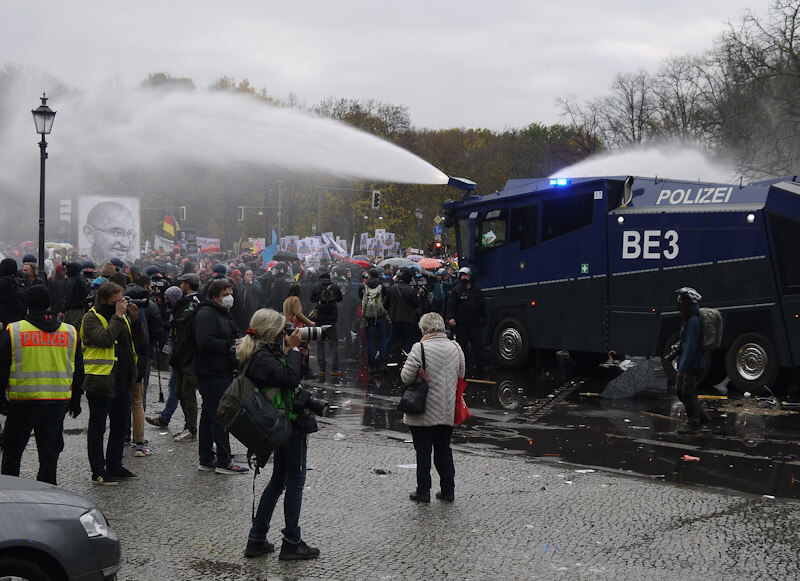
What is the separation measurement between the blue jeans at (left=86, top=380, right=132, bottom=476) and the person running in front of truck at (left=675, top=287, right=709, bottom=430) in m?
6.42

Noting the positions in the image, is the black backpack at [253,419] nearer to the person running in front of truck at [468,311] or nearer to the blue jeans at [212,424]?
the blue jeans at [212,424]

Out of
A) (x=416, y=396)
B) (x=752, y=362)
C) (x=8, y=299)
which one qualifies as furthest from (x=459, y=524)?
(x=752, y=362)

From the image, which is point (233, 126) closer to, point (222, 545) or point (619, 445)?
point (619, 445)

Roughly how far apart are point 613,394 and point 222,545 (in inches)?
350

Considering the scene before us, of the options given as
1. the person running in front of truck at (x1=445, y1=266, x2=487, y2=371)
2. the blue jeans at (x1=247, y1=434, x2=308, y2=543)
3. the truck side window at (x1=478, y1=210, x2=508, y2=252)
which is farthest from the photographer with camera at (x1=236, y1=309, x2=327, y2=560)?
the truck side window at (x1=478, y1=210, x2=508, y2=252)

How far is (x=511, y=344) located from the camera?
679 inches

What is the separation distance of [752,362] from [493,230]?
211 inches

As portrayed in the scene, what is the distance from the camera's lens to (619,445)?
10.8 m

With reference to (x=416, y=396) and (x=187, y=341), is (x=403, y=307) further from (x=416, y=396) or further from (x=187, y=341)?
(x=416, y=396)

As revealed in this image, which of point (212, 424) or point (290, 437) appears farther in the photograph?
point (212, 424)

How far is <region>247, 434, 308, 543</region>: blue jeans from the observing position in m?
6.51

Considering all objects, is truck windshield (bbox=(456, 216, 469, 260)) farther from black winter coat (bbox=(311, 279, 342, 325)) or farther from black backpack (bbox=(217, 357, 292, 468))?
black backpack (bbox=(217, 357, 292, 468))

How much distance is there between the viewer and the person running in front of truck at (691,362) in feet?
37.9

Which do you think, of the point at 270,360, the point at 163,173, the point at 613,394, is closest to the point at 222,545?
the point at 270,360
